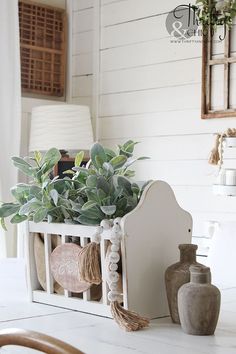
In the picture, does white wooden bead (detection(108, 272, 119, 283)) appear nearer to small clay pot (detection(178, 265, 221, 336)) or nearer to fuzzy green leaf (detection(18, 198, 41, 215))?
small clay pot (detection(178, 265, 221, 336))

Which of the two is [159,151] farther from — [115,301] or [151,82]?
[115,301]

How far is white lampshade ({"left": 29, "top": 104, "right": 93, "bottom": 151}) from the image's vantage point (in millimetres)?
3412

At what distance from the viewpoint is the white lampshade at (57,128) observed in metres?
3.41

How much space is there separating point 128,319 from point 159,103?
2.36 metres

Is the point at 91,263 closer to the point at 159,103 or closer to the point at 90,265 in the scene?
the point at 90,265

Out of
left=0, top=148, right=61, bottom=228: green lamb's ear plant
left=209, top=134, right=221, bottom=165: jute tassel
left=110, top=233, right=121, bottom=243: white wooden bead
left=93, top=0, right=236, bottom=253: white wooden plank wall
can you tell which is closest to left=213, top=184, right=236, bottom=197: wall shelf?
left=209, top=134, right=221, bottom=165: jute tassel

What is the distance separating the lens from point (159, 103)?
3.51m

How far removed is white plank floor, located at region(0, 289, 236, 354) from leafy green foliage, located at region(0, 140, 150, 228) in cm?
21

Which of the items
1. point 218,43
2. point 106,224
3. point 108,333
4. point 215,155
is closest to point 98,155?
point 106,224

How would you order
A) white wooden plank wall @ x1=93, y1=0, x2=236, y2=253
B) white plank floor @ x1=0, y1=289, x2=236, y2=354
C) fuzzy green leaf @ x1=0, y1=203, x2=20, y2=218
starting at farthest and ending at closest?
white wooden plank wall @ x1=93, y1=0, x2=236, y2=253, fuzzy green leaf @ x1=0, y1=203, x2=20, y2=218, white plank floor @ x1=0, y1=289, x2=236, y2=354

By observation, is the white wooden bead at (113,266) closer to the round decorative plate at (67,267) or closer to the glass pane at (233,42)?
the round decorative plate at (67,267)

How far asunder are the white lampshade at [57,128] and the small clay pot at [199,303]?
225 centimetres

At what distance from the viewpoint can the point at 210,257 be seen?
7.38 feet

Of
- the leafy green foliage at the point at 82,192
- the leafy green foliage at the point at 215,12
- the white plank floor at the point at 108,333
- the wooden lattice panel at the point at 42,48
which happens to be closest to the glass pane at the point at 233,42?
the leafy green foliage at the point at 215,12
